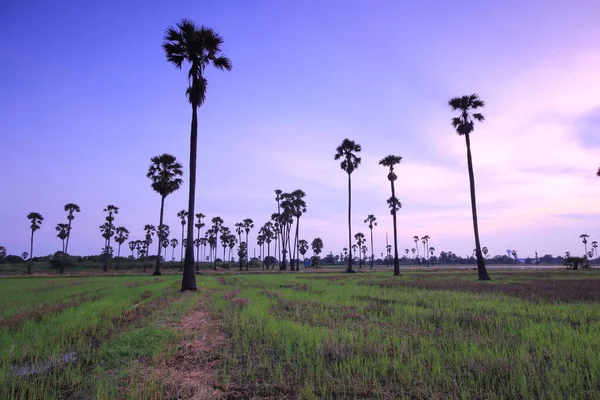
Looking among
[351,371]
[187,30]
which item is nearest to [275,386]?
[351,371]

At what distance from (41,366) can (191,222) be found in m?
17.9

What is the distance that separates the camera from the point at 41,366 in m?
6.52

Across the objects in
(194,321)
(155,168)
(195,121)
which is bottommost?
(194,321)

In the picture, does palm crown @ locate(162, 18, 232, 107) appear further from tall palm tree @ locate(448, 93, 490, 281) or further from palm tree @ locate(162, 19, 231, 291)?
tall palm tree @ locate(448, 93, 490, 281)

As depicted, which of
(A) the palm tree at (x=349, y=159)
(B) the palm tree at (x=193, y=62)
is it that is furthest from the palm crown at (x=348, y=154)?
(B) the palm tree at (x=193, y=62)

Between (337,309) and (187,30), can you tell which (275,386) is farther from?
(187,30)

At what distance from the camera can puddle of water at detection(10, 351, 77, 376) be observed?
20.0ft

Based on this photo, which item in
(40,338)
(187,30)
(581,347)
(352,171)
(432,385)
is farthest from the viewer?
(352,171)

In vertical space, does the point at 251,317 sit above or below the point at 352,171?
below

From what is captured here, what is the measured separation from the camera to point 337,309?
1346 centimetres

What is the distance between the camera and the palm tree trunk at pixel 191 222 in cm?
2341

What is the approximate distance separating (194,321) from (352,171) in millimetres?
56042

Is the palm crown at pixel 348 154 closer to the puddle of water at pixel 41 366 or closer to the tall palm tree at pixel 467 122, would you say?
the tall palm tree at pixel 467 122

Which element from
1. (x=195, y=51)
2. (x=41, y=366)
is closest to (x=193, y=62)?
(x=195, y=51)
